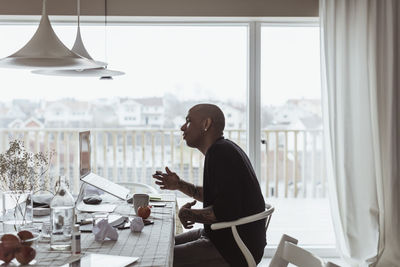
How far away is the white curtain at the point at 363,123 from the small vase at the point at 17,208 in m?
2.40

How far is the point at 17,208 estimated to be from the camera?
2.15m

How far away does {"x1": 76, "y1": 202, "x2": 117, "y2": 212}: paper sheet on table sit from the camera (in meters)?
2.70

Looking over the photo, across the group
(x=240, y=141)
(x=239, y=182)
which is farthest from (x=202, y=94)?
(x=239, y=182)

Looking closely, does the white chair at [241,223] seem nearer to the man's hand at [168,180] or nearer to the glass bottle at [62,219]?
the man's hand at [168,180]

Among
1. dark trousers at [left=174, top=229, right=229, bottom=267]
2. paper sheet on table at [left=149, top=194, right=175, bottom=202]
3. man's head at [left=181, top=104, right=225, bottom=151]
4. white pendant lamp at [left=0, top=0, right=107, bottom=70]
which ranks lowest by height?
dark trousers at [left=174, top=229, right=229, bottom=267]

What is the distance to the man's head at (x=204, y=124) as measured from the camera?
2684 millimetres

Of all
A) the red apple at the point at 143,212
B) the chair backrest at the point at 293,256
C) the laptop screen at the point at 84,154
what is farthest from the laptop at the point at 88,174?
the chair backrest at the point at 293,256

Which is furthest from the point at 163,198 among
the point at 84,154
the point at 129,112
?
the point at 129,112

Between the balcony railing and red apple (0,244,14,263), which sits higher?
the balcony railing

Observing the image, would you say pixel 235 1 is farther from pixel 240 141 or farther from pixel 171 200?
pixel 171 200

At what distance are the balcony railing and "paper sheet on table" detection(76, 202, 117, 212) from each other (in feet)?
5.72

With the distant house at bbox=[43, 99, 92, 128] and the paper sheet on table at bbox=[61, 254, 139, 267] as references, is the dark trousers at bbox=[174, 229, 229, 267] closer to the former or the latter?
the paper sheet on table at bbox=[61, 254, 139, 267]

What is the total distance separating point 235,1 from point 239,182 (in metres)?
1.96

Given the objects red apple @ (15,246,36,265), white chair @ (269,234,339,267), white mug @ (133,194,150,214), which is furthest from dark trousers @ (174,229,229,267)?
red apple @ (15,246,36,265)
